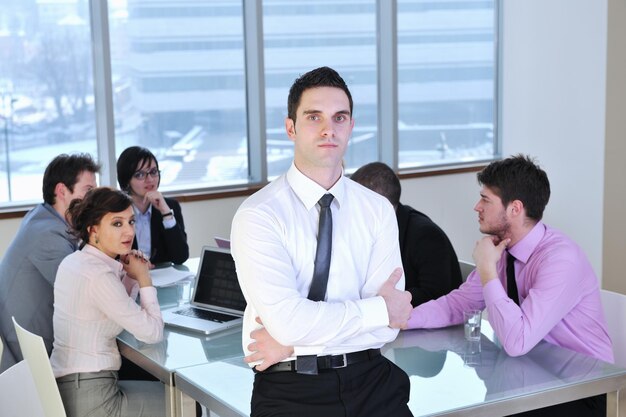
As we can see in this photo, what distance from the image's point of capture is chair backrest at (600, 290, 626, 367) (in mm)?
3133

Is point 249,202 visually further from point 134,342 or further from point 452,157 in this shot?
point 452,157

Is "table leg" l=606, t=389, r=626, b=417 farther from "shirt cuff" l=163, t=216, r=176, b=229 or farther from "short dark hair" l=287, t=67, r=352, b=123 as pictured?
"shirt cuff" l=163, t=216, r=176, b=229

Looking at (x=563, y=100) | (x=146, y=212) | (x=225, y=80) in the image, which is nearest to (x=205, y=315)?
(x=146, y=212)

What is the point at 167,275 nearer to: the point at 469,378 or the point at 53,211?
the point at 53,211

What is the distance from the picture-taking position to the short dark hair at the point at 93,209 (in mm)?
3213

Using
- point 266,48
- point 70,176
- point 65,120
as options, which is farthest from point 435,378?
point 266,48

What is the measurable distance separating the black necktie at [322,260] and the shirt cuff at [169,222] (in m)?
2.53

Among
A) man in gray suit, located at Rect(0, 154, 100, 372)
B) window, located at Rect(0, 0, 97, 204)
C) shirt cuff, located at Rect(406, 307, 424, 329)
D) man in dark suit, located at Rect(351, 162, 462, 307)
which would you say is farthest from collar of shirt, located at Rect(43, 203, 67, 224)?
window, located at Rect(0, 0, 97, 204)

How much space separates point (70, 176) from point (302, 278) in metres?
1.88

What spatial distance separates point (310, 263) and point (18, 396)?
1.04 metres

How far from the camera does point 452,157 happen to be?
287 inches

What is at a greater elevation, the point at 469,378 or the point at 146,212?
the point at 146,212

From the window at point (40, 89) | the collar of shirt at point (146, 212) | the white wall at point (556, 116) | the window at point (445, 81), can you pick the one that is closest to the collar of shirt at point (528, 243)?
the collar of shirt at point (146, 212)

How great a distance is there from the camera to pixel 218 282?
358 cm
